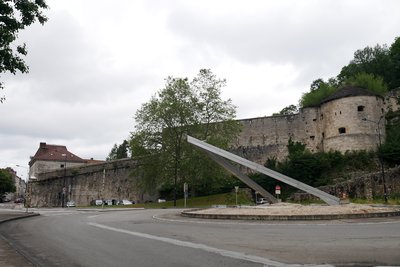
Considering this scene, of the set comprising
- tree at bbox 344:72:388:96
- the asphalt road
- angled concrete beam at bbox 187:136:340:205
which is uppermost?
tree at bbox 344:72:388:96

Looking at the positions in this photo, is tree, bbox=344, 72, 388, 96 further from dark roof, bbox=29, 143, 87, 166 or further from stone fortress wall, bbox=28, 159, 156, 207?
dark roof, bbox=29, 143, 87, 166

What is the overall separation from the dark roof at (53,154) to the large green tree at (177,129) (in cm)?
5871

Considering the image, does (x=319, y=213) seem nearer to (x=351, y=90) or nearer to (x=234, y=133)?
(x=234, y=133)

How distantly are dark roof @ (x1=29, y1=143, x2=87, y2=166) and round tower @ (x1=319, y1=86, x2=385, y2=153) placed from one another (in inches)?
2611

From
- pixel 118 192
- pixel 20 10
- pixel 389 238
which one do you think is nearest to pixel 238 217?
pixel 389 238

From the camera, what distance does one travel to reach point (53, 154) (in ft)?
325

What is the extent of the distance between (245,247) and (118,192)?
54.7m

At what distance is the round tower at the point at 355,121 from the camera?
5047 centimetres

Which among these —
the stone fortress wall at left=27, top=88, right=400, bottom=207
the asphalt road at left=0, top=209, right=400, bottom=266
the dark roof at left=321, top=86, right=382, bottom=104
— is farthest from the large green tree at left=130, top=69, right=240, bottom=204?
the asphalt road at left=0, top=209, right=400, bottom=266

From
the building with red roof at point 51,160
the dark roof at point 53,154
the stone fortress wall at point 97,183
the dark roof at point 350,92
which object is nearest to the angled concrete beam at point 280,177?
the dark roof at point 350,92

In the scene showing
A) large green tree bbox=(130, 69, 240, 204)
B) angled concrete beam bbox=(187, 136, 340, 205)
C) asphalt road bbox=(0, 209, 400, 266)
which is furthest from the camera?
large green tree bbox=(130, 69, 240, 204)

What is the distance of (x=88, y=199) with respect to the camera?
63.0 metres

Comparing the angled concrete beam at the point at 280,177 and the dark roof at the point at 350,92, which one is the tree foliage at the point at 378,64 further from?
the angled concrete beam at the point at 280,177

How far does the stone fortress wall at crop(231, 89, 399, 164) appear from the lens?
167 feet
